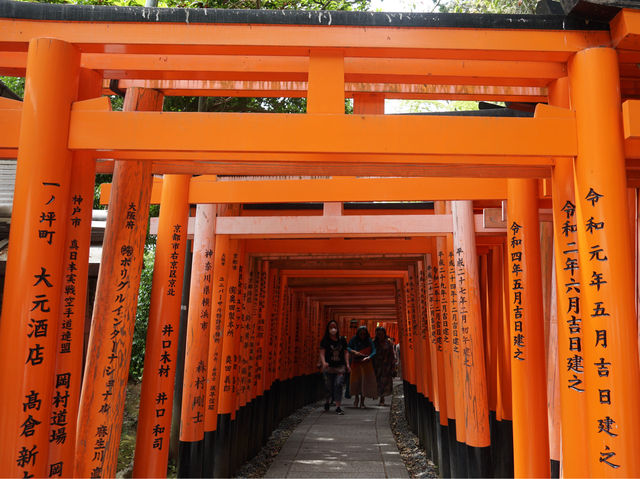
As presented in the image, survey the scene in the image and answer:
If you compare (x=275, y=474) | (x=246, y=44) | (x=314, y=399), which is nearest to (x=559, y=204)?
(x=246, y=44)

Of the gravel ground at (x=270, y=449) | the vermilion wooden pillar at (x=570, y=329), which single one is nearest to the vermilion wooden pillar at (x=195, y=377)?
the gravel ground at (x=270, y=449)

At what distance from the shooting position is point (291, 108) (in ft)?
36.9

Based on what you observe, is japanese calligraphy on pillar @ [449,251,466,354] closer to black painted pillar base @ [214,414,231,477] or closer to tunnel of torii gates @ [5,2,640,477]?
tunnel of torii gates @ [5,2,640,477]

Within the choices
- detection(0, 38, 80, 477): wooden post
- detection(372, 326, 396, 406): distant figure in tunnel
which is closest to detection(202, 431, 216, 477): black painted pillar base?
detection(0, 38, 80, 477): wooden post

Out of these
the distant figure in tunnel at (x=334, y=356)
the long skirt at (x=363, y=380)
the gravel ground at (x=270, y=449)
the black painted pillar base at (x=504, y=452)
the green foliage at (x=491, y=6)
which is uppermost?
the green foliage at (x=491, y=6)

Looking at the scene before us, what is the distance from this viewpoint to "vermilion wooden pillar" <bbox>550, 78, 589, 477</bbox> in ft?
10.9

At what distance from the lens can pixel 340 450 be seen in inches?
342

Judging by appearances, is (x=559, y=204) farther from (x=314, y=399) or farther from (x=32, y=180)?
(x=314, y=399)

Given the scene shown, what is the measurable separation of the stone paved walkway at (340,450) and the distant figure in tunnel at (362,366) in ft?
4.72

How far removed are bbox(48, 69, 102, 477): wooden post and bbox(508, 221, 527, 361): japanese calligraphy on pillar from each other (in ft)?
9.68

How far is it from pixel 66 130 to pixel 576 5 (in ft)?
8.76

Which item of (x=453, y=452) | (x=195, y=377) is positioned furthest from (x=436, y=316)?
(x=195, y=377)

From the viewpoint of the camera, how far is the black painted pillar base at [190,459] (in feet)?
20.5

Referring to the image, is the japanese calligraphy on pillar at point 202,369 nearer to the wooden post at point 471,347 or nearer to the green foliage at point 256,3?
the wooden post at point 471,347
